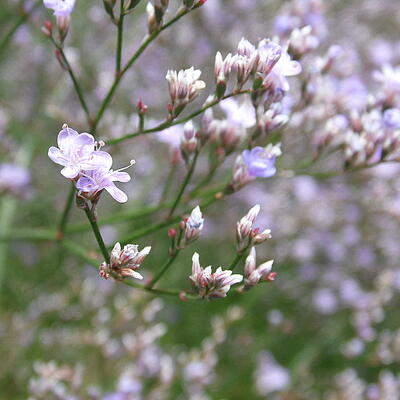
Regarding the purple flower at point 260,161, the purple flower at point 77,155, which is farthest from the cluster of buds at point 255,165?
the purple flower at point 77,155

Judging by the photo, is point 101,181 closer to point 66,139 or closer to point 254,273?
point 66,139

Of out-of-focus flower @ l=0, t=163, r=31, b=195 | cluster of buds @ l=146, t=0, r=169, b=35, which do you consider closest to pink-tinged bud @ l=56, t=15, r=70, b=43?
cluster of buds @ l=146, t=0, r=169, b=35

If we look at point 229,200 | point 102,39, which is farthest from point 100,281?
point 102,39

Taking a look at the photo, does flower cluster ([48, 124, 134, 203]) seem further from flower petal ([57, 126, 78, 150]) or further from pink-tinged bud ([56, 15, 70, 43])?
pink-tinged bud ([56, 15, 70, 43])

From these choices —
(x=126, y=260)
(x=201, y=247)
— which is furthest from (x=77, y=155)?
(x=201, y=247)

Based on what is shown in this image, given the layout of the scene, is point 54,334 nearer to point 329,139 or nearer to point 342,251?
point 329,139
